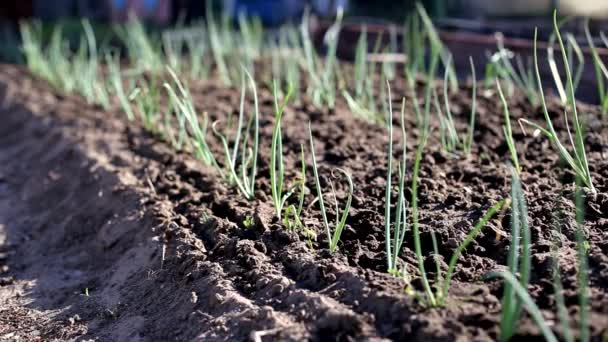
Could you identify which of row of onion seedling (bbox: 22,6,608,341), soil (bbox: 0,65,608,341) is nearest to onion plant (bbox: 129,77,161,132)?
row of onion seedling (bbox: 22,6,608,341)

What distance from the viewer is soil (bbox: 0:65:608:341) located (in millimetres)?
1647

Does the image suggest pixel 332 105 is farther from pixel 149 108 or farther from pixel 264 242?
pixel 264 242

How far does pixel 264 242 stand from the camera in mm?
2094

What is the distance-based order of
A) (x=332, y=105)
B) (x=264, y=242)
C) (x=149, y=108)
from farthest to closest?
1. (x=332, y=105)
2. (x=149, y=108)
3. (x=264, y=242)

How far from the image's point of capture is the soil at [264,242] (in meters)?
1.65

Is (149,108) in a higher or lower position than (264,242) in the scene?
higher

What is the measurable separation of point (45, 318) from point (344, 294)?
98cm

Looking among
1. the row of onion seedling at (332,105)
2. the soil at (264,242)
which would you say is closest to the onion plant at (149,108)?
the row of onion seedling at (332,105)

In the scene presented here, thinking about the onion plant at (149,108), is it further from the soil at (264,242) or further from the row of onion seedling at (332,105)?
the soil at (264,242)

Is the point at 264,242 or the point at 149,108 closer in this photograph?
the point at 264,242

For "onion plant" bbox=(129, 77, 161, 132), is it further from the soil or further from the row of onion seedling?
the soil

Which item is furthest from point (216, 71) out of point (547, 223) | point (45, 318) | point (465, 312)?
point (465, 312)

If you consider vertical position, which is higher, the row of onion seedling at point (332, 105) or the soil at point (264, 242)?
the row of onion seedling at point (332, 105)

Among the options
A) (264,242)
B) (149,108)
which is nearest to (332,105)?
(149,108)
